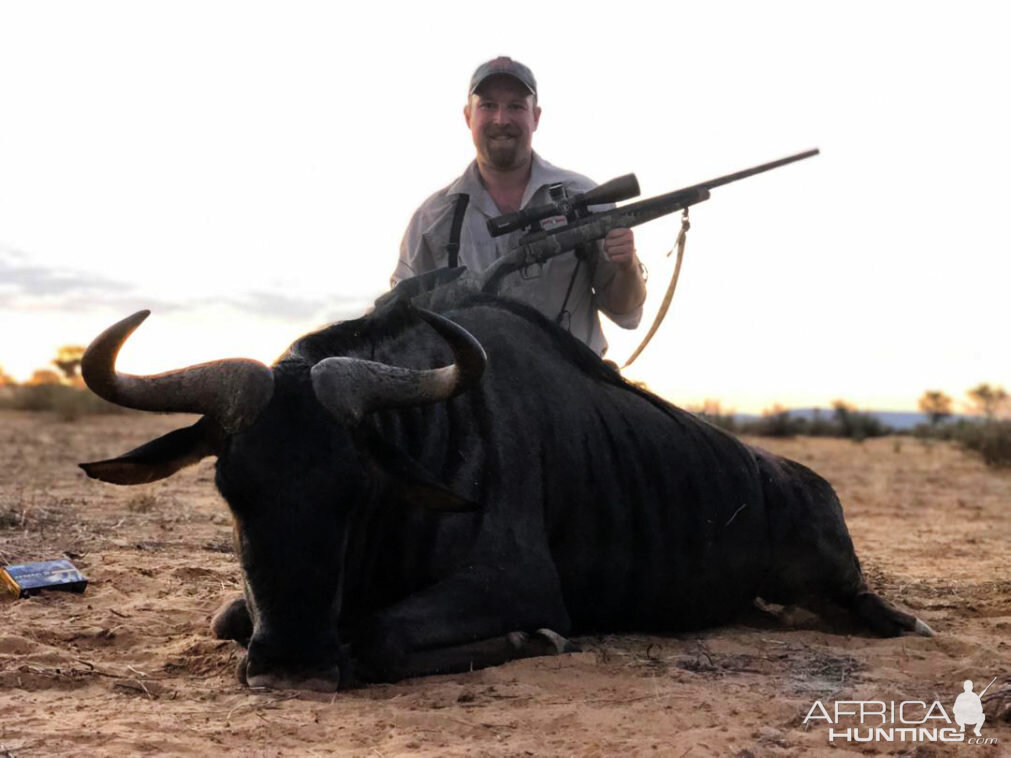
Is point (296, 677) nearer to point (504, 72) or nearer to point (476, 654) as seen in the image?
point (476, 654)

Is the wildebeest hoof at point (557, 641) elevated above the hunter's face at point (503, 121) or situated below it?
below

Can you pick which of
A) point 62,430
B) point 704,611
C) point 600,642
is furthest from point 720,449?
point 62,430

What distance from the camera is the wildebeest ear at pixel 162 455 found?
13.6 ft

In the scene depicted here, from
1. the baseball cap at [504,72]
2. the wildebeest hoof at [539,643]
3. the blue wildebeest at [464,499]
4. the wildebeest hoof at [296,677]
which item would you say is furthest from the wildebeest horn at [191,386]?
the baseball cap at [504,72]

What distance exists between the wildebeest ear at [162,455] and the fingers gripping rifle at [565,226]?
2179 mm

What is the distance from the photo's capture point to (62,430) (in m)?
21.4

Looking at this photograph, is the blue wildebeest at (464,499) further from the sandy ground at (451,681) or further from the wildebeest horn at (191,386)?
the sandy ground at (451,681)

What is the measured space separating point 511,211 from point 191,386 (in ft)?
11.2

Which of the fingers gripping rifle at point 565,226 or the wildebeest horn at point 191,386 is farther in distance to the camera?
the fingers gripping rifle at point 565,226

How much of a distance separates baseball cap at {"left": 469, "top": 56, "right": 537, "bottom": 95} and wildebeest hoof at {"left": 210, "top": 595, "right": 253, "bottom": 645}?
3.67m

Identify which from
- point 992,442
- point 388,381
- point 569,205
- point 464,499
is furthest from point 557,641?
point 992,442

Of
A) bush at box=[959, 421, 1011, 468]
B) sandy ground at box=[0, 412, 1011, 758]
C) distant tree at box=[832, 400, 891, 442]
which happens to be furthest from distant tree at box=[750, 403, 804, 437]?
sandy ground at box=[0, 412, 1011, 758]

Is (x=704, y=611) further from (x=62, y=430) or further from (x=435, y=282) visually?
(x=62, y=430)

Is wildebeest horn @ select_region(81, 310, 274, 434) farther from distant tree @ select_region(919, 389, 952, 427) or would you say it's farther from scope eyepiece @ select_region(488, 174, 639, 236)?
distant tree @ select_region(919, 389, 952, 427)
